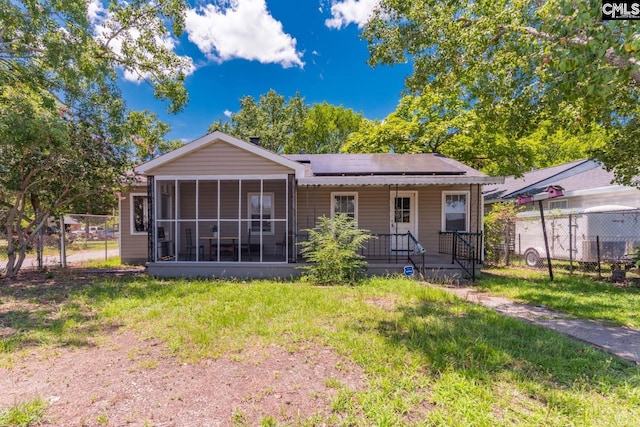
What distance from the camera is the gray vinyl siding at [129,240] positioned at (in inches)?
423

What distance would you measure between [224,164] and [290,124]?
19.6 m

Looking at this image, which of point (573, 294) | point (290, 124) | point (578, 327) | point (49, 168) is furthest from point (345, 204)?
point (290, 124)

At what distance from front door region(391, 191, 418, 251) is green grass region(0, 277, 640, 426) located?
128 inches

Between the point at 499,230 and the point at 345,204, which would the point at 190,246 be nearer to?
the point at 345,204

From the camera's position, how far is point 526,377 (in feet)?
10.1

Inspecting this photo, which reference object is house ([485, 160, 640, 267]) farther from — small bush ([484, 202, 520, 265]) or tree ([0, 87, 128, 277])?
tree ([0, 87, 128, 277])

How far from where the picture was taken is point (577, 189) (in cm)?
1182

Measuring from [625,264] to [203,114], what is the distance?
88.3 feet

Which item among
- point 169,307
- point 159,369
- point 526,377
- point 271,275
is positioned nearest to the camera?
point 526,377

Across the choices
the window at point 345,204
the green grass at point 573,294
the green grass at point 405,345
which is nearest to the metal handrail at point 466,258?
the green grass at point 573,294

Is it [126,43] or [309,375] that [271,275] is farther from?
[126,43]

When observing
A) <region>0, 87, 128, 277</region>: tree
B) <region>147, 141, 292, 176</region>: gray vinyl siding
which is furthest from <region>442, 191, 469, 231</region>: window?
<region>0, 87, 128, 277</region>: tree

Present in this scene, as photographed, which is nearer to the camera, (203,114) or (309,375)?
(309,375)

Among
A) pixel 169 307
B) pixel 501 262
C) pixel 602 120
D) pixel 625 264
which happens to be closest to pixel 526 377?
pixel 169 307
